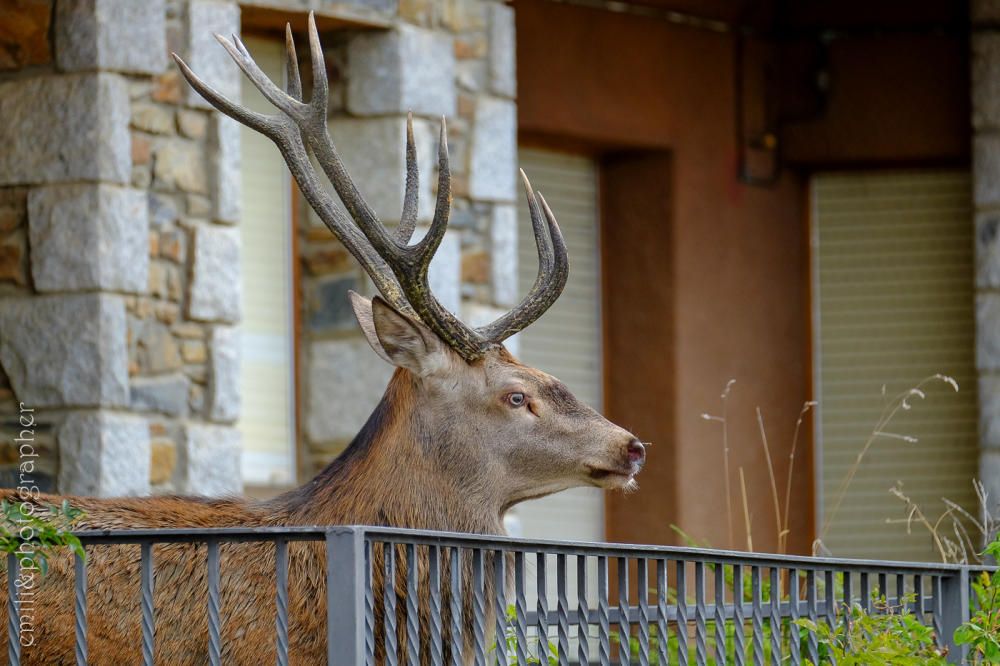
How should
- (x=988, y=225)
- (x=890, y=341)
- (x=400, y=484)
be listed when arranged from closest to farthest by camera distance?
1. (x=400, y=484)
2. (x=988, y=225)
3. (x=890, y=341)

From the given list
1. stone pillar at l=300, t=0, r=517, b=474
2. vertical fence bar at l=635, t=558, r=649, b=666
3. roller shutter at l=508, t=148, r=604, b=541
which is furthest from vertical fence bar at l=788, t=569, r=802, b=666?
roller shutter at l=508, t=148, r=604, b=541

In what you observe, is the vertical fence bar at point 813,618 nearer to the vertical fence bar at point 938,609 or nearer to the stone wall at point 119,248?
the vertical fence bar at point 938,609

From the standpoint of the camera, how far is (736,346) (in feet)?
30.6

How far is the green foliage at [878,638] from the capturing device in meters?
4.14

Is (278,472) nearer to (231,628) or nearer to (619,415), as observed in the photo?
(619,415)

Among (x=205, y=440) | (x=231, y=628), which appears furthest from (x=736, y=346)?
(x=231, y=628)

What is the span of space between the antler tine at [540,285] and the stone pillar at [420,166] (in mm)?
2009

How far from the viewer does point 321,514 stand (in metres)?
4.67

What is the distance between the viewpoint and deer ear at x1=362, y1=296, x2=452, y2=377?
485cm

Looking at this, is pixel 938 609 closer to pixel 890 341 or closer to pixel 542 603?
pixel 542 603

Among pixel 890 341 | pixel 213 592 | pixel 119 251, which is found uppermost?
pixel 119 251

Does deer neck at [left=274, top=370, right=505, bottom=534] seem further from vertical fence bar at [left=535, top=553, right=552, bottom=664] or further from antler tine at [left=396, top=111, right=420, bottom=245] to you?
vertical fence bar at [left=535, top=553, right=552, bottom=664]

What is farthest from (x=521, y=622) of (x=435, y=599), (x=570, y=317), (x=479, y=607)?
(x=570, y=317)

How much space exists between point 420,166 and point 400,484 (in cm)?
258
